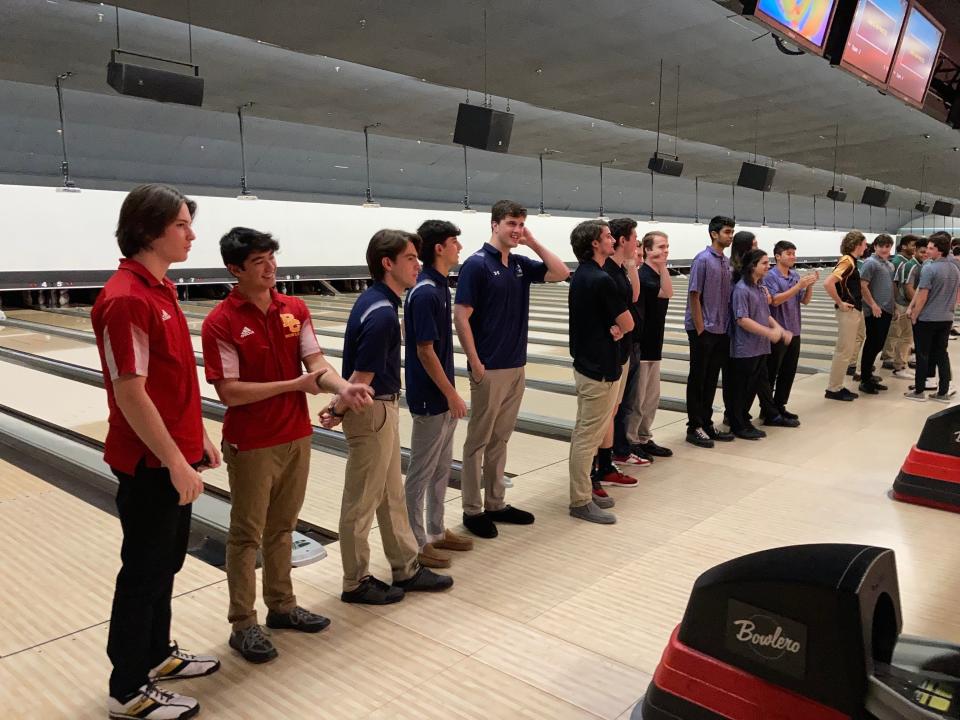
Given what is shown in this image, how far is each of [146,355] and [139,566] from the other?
23.4 inches

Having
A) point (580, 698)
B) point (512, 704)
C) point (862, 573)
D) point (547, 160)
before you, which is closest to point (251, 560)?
point (512, 704)

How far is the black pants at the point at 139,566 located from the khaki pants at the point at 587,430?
2146mm

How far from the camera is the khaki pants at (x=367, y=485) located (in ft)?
8.91

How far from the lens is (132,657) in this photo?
2.10 meters

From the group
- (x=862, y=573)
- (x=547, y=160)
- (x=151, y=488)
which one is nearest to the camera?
(x=862, y=573)

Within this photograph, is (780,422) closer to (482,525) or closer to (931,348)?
(931,348)

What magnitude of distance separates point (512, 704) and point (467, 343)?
1596 mm

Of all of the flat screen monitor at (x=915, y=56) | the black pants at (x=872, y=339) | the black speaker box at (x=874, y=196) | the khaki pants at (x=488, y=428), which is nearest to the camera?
the khaki pants at (x=488, y=428)

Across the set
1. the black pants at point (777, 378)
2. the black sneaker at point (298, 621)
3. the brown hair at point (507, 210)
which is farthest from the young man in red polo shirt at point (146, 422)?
the black pants at point (777, 378)

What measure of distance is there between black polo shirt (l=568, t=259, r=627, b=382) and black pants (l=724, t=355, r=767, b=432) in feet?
6.31

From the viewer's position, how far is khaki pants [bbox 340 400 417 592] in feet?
8.91

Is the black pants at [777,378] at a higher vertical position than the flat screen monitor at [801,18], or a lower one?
lower

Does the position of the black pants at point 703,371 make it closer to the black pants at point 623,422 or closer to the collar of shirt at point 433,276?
the black pants at point 623,422

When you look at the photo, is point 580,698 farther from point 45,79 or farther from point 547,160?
point 547,160
